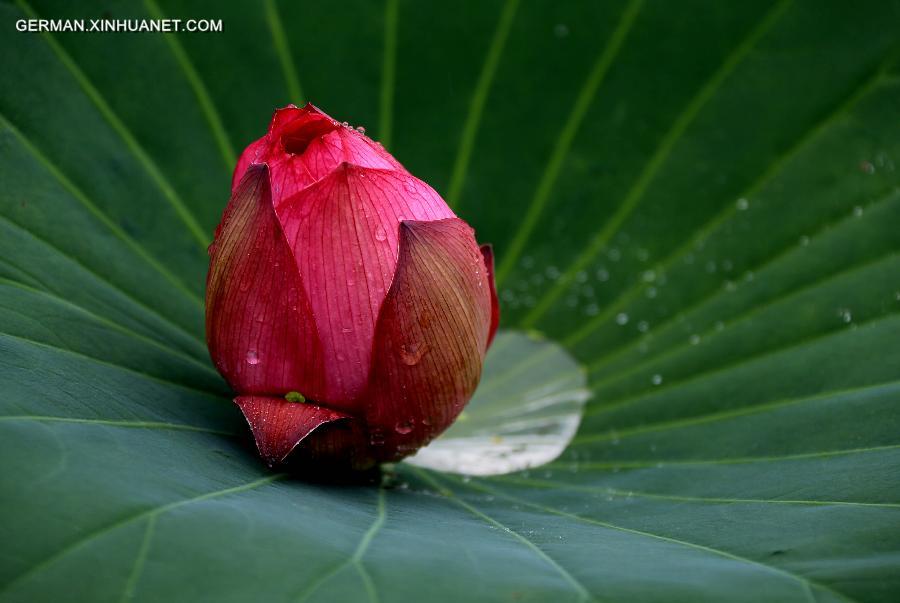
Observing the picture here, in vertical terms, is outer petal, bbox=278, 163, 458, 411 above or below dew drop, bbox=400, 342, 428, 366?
above

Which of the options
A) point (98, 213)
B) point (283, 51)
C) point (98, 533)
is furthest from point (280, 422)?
point (283, 51)

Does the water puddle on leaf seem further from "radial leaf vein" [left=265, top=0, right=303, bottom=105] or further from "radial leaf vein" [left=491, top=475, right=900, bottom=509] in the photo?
"radial leaf vein" [left=265, top=0, right=303, bottom=105]

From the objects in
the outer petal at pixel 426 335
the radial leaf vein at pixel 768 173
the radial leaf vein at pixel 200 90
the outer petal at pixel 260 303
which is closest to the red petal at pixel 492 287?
the outer petal at pixel 426 335

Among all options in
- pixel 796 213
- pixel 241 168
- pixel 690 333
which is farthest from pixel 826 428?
pixel 241 168

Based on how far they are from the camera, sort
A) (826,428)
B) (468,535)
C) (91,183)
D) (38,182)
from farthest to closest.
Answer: (91,183)
(38,182)
(826,428)
(468,535)

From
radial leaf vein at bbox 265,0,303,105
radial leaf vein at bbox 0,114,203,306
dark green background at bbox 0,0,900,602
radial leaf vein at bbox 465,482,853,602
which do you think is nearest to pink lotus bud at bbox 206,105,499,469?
dark green background at bbox 0,0,900,602

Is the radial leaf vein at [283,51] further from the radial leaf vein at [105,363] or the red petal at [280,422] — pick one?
the red petal at [280,422]

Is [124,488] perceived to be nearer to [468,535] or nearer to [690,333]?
[468,535]
